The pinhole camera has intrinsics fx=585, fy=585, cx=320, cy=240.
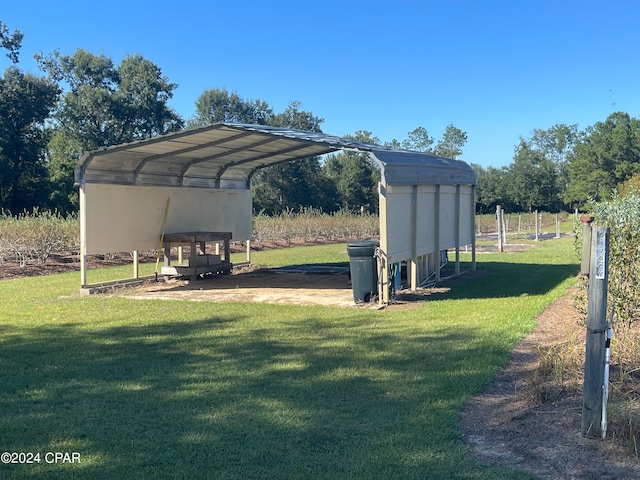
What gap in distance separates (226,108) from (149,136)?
16.2 meters

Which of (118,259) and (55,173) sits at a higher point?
(55,173)

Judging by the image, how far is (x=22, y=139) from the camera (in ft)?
113

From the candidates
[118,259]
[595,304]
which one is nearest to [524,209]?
[118,259]

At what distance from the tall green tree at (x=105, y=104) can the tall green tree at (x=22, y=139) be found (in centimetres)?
767

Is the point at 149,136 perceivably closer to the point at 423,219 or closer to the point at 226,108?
the point at 226,108

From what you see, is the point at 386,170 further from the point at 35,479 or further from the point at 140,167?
the point at 35,479

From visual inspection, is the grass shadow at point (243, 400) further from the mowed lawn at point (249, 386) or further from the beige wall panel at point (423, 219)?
the beige wall panel at point (423, 219)

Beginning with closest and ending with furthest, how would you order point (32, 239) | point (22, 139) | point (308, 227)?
point (32, 239)
point (308, 227)
point (22, 139)

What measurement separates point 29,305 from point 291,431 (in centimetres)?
791

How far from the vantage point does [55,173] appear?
36.9 metres

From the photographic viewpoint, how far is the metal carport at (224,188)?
10.6m

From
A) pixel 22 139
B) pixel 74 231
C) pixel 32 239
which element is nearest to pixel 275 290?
pixel 32 239

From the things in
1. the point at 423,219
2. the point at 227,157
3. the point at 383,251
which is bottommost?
the point at 383,251

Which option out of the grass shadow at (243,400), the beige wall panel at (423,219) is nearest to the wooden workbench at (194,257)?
the beige wall panel at (423,219)
